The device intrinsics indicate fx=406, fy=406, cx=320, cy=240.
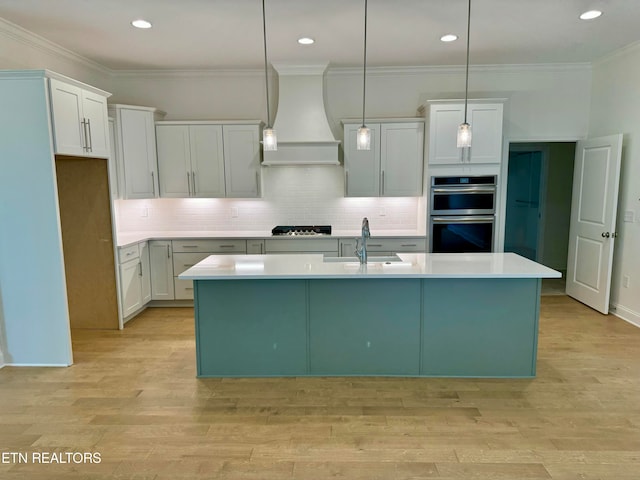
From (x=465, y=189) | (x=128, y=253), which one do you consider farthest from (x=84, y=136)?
(x=465, y=189)

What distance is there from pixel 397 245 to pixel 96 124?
3.43 meters

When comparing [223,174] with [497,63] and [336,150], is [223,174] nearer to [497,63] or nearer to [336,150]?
[336,150]

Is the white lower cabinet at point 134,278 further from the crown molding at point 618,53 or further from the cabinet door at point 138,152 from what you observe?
the crown molding at point 618,53

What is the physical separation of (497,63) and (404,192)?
194 cm

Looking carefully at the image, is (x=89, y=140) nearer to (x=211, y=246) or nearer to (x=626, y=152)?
(x=211, y=246)

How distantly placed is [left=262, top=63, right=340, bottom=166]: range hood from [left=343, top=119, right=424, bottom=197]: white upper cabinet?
0.25 meters

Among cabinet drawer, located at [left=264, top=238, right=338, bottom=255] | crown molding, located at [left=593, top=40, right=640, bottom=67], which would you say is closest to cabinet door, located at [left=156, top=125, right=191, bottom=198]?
cabinet drawer, located at [left=264, top=238, right=338, bottom=255]

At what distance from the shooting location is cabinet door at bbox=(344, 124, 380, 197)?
4.93 meters

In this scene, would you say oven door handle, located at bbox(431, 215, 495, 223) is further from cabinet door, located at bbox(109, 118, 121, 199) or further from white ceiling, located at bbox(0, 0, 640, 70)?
cabinet door, located at bbox(109, 118, 121, 199)

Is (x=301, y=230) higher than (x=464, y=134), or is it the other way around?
(x=464, y=134)

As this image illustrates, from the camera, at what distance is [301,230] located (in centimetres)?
512

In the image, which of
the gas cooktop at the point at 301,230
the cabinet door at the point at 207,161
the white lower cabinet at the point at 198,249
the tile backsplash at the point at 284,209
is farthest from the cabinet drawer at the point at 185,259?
the gas cooktop at the point at 301,230

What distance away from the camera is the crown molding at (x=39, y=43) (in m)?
3.58

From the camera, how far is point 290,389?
3.02 metres
